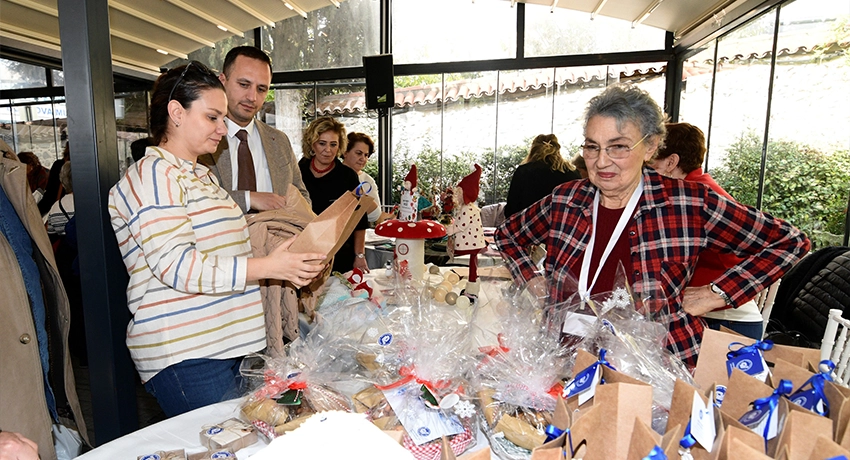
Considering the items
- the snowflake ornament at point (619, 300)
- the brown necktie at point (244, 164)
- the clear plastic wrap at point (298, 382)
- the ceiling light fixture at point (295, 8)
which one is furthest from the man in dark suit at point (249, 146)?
the ceiling light fixture at point (295, 8)

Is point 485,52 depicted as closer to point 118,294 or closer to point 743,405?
point 118,294

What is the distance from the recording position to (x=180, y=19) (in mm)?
7250

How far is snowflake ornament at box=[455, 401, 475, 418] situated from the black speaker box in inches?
268

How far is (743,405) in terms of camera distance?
2.86ft

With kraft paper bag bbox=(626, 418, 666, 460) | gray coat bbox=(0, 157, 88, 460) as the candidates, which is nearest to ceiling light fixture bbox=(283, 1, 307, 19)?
gray coat bbox=(0, 157, 88, 460)

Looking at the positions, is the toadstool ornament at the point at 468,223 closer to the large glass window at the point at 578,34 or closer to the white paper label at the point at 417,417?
the white paper label at the point at 417,417

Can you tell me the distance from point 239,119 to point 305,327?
2.98 ft

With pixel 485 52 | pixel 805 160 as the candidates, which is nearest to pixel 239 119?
pixel 805 160

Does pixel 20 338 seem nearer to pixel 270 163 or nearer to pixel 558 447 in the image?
pixel 270 163

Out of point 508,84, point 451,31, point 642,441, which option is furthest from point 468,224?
point 451,31

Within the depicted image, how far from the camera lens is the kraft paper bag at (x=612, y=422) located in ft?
2.48

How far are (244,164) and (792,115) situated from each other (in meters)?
4.52

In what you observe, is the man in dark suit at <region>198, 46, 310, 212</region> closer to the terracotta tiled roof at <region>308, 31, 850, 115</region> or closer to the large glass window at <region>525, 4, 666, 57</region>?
the terracotta tiled roof at <region>308, 31, 850, 115</region>

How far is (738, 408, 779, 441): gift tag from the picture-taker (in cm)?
79
